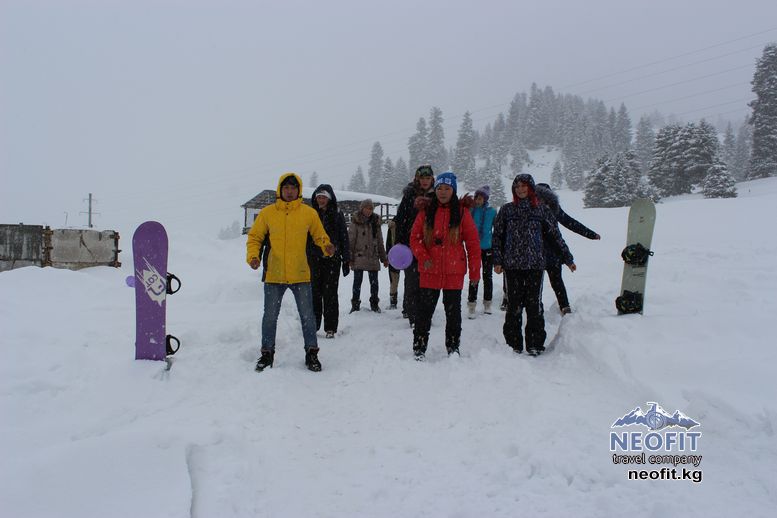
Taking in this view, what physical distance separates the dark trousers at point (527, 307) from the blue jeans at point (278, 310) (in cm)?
243

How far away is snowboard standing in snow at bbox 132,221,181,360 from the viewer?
432 centimetres

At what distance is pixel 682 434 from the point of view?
9.44ft

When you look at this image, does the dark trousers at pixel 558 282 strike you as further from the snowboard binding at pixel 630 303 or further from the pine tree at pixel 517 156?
the pine tree at pixel 517 156

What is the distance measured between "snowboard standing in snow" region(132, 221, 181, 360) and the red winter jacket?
9.52 ft

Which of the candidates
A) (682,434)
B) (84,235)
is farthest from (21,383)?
(84,235)

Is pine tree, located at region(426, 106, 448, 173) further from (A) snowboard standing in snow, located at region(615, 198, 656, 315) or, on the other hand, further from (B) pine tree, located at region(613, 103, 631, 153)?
(A) snowboard standing in snow, located at region(615, 198, 656, 315)

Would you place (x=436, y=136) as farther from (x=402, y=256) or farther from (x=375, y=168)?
(x=402, y=256)

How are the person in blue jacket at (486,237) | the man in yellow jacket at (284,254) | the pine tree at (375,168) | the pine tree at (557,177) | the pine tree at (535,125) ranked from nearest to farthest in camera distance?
the man in yellow jacket at (284,254) < the person in blue jacket at (486,237) < the pine tree at (557,177) < the pine tree at (375,168) < the pine tree at (535,125)

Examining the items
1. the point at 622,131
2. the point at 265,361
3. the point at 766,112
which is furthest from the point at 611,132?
the point at 265,361

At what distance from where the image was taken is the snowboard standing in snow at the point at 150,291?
4.32m

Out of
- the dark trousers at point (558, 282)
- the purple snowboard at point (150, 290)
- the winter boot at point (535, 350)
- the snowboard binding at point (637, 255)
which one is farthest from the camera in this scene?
the dark trousers at point (558, 282)

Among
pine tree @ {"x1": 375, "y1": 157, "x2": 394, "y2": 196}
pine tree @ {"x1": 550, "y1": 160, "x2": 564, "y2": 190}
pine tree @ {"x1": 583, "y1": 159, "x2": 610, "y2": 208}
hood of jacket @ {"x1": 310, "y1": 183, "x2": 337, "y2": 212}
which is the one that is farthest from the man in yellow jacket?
pine tree @ {"x1": 550, "y1": 160, "x2": 564, "y2": 190}

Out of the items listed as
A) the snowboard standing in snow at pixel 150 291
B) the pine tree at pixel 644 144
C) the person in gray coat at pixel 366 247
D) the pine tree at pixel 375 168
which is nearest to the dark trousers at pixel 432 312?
the person in gray coat at pixel 366 247

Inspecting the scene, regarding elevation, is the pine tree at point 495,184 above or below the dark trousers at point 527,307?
above
